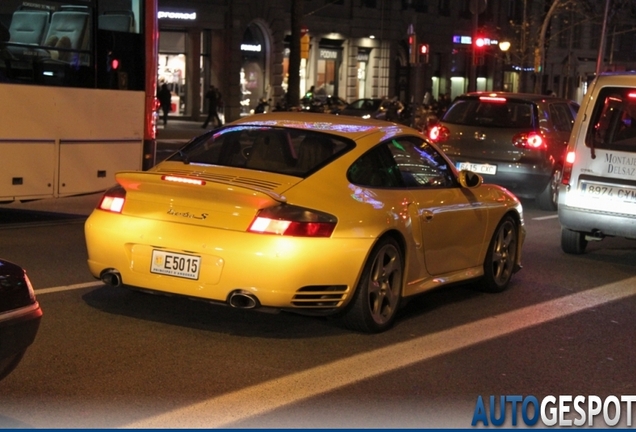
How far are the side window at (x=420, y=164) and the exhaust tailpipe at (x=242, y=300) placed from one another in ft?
5.87

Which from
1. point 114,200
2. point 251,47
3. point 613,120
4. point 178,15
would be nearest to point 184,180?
point 114,200

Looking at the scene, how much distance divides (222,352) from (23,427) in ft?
6.02

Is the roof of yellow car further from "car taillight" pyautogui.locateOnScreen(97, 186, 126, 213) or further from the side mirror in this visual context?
"car taillight" pyautogui.locateOnScreen(97, 186, 126, 213)

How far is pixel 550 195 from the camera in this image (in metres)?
16.5

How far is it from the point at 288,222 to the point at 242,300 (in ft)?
1.96

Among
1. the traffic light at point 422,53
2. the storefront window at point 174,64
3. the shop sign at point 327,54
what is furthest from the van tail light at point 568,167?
the shop sign at point 327,54

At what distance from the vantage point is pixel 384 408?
583cm

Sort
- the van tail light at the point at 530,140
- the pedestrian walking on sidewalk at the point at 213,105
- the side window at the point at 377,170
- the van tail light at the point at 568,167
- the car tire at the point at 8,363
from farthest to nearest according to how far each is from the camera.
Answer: the pedestrian walking on sidewalk at the point at 213,105, the van tail light at the point at 530,140, the van tail light at the point at 568,167, the side window at the point at 377,170, the car tire at the point at 8,363

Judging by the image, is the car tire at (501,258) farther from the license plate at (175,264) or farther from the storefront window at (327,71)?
the storefront window at (327,71)

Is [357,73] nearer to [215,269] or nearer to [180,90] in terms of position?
[180,90]

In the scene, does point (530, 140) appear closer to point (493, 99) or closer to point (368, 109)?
point (493, 99)

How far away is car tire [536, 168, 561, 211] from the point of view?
1628 centimetres

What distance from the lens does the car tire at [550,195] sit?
16281mm

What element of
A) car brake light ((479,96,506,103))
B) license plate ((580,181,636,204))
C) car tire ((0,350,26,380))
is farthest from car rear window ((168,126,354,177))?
car brake light ((479,96,506,103))
